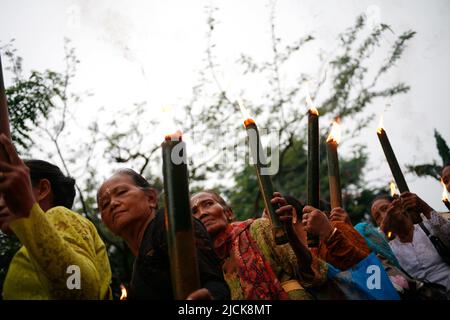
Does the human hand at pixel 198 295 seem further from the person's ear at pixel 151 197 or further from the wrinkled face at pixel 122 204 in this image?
the person's ear at pixel 151 197

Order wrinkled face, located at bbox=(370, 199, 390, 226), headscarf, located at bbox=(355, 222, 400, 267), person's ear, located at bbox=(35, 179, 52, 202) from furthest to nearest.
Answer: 1. wrinkled face, located at bbox=(370, 199, 390, 226)
2. headscarf, located at bbox=(355, 222, 400, 267)
3. person's ear, located at bbox=(35, 179, 52, 202)

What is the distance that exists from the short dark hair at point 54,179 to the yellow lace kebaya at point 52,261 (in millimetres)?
623

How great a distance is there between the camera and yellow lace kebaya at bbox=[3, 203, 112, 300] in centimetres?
147

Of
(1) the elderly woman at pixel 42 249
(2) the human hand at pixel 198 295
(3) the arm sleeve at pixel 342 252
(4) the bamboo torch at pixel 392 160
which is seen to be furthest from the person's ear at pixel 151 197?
(4) the bamboo torch at pixel 392 160

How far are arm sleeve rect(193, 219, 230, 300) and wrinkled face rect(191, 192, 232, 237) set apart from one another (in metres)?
0.96

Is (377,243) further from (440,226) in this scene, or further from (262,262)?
(262,262)

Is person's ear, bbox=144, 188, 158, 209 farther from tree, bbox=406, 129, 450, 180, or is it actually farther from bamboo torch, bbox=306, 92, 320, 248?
tree, bbox=406, 129, 450, 180

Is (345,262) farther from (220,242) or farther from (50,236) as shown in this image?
(50,236)

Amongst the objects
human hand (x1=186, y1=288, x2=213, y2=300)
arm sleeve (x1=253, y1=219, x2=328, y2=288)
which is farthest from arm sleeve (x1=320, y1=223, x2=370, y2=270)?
human hand (x1=186, y1=288, x2=213, y2=300)

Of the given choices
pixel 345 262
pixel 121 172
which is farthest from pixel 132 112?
pixel 345 262

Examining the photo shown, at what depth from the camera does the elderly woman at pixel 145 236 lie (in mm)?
1781

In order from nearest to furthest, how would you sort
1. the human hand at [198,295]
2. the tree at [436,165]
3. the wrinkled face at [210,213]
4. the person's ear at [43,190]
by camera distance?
the human hand at [198,295] < the person's ear at [43,190] < the wrinkled face at [210,213] < the tree at [436,165]

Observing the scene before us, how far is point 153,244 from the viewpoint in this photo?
78.7 inches
